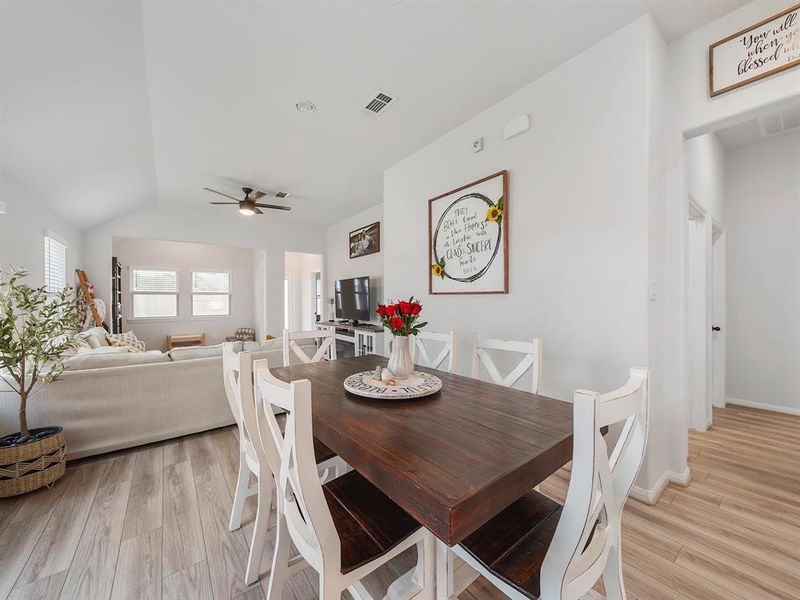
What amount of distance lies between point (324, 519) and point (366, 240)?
4771 mm

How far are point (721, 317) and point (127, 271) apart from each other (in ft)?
31.6

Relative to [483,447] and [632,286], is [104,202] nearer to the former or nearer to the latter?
[483,447]

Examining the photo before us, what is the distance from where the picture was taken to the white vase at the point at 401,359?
5.40 feet

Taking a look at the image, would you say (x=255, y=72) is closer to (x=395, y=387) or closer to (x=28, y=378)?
(x=395, y=387)

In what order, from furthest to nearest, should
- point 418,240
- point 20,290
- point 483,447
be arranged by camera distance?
point 418,240
point 20,290
point 483,447

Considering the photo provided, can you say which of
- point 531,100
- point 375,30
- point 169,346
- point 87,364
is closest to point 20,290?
point 87,364

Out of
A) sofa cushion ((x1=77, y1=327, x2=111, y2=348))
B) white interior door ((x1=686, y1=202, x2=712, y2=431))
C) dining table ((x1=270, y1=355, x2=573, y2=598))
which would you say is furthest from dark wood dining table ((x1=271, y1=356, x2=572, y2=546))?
sofa cushion ((x1=77, y1=327, x2=111, y2=348))

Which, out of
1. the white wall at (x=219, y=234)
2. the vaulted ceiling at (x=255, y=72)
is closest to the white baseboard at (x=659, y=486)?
the vaulted ceiling at (x=255, y=72)

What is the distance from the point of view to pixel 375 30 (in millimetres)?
1946

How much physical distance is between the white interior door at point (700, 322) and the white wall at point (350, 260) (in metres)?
3.34

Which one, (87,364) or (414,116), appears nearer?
(87,364)

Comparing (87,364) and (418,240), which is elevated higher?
(418,240)

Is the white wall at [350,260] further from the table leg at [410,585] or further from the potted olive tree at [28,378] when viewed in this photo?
the table leg at [410,585]

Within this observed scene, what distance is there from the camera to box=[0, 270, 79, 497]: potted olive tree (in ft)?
6.46
